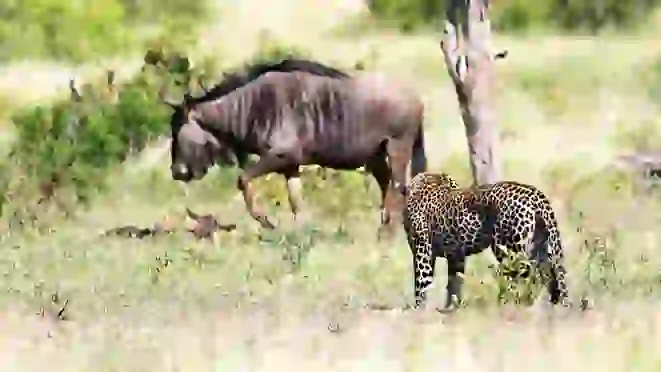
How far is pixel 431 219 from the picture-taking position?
974cm

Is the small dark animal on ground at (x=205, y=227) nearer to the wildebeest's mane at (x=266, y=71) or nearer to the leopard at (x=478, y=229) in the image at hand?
the wildebeest's mane at (x=266, y=71)

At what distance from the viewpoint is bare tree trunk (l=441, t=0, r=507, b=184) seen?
14484 millimetres

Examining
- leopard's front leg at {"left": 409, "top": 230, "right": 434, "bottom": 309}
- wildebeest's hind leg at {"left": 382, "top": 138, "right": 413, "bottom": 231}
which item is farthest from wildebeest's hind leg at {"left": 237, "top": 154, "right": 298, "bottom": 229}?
leopard's front leg at {"left": 409, "top": 230, "right": 434, "bottom": 309}

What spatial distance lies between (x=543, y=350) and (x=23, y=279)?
4533 mm

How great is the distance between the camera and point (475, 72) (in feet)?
47.5

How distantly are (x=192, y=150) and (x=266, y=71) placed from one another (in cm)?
104

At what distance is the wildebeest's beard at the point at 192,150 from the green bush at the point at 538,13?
2532 centimetres

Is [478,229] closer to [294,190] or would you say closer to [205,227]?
[205,227]

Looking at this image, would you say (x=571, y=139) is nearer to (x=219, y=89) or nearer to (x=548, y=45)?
(x=219, y=89)

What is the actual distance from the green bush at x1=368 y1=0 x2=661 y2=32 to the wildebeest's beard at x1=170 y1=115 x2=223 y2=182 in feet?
83.1

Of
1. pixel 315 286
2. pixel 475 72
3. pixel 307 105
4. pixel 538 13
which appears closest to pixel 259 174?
pixel 307 105

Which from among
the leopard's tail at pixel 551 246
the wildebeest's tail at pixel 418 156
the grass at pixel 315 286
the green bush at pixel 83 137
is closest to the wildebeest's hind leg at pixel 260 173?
the grass at pixel 315 286

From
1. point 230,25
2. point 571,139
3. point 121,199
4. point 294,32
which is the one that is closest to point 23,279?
point 121,199

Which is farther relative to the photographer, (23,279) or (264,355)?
(23,279)
